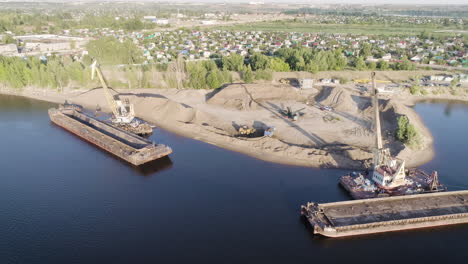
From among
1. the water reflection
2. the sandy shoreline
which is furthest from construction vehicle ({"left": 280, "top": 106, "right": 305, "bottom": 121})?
the water reflection

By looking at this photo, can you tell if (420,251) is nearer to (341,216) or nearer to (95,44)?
(341,216)

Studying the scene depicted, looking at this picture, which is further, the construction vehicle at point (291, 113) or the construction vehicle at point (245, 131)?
the construction vehicle at point (291, 113)

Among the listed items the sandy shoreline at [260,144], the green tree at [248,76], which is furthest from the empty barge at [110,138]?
the green tree at [248,76]

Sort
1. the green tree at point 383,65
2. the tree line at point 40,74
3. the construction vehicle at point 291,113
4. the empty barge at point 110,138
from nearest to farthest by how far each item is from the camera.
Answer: the empty barge at point 110,138
the construction vehicle at point 291,113
the tree line at point 40,74
the green tree at point 383,65

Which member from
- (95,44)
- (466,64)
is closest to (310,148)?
(95,44)

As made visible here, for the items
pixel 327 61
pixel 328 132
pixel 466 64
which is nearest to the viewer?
pixel 328 132

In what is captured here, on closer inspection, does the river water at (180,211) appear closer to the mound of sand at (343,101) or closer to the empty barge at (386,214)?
the empty barge at (386,214)

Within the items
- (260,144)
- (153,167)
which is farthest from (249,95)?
(153,167)
